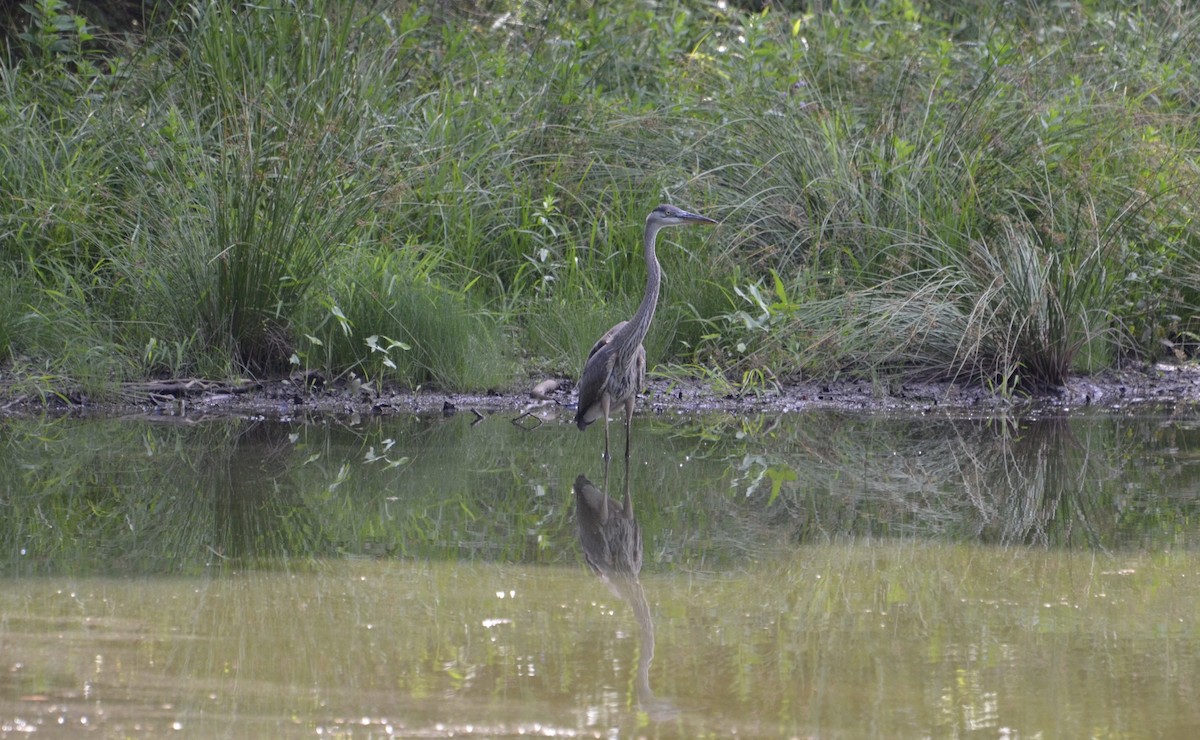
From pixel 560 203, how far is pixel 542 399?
6.42ft

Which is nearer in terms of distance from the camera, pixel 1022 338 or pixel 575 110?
pixel 1022 338

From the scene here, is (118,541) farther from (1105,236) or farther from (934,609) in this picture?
→ (1105,236)

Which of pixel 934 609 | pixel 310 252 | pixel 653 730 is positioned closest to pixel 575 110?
pixel 310 252

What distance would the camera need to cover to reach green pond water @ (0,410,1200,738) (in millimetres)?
3518

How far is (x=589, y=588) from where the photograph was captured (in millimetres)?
4676

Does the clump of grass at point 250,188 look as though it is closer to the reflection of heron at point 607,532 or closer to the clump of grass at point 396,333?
the clump of grass at point 396,333

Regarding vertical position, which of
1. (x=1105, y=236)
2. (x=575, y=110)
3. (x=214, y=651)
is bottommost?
(x=214, y=651)

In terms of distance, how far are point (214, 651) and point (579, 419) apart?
3.75 meters

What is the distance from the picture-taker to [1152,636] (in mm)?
4098

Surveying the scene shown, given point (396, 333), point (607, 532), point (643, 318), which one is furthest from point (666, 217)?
point (607, 532)

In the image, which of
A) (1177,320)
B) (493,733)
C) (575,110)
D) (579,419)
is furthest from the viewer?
(575,110)

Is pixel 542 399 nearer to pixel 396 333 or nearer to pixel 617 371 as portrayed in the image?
pixel 396 333

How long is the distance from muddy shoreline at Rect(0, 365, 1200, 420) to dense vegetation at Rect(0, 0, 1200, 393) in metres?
0.13

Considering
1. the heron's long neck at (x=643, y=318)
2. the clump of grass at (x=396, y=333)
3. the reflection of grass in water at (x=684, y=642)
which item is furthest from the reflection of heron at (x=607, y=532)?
the clump of grass at (x=396, y=333)
